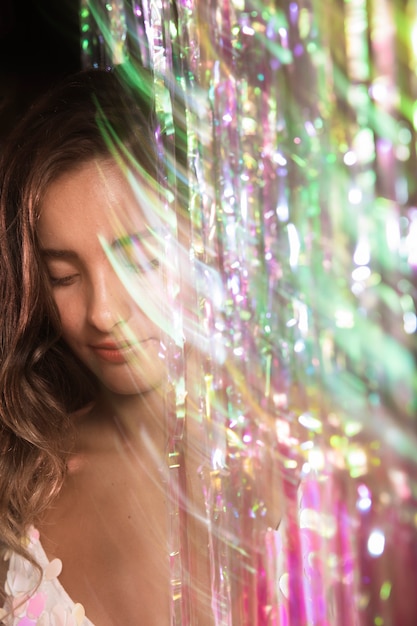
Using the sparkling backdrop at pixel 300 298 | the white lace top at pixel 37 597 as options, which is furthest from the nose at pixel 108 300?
the white lace top at pixel 37 597

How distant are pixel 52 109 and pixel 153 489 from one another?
502 mm

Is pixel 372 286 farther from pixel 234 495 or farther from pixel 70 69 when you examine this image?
pixel 70 69

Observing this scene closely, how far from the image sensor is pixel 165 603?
81 centimetres

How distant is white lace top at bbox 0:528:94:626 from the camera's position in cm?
84

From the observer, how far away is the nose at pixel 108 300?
771 millimetres

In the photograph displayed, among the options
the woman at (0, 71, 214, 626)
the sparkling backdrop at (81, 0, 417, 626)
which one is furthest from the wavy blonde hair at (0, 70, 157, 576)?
the sparkling backdrop at (81, 0, 417, 626)

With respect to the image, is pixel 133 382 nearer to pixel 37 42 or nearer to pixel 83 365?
pixel 83 365

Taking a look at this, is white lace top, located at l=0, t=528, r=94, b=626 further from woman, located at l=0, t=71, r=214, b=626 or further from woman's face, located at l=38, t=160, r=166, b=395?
woman's face, located at l=38, t=160, r=166, b=395

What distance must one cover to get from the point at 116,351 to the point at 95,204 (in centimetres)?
18

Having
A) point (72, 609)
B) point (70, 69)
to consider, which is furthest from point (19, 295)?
point (72, 609)

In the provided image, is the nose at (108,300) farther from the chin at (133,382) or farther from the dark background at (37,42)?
the dark background at (37,42)

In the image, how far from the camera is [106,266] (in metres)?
0.77

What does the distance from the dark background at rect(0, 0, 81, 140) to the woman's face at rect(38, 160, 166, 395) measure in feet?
0.53

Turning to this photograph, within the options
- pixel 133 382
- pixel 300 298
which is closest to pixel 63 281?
pixel 133 382
